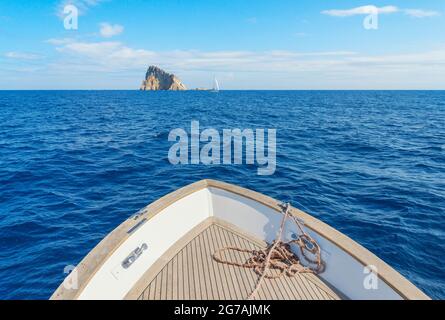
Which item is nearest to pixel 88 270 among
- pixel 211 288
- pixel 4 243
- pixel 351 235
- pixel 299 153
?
pixel 211 288

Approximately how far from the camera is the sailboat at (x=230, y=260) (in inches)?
191

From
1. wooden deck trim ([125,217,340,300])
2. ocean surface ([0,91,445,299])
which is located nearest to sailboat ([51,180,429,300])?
wooden deck trim ([125,217,340,300])

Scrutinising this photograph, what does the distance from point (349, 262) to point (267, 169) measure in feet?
43.4

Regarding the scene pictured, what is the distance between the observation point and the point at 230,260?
6.18 meters

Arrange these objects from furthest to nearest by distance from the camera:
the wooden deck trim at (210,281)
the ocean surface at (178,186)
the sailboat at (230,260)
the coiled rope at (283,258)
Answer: the ocean surface at (178,186) → the coiled rope at (283,258) → the wooden deck trim at (210,281) → the sailboat at (230,260)

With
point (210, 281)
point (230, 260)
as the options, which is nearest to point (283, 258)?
point (230, 260)

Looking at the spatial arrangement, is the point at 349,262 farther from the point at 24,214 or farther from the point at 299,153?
the point at 299,153

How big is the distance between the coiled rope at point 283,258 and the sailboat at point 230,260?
0.07 ft

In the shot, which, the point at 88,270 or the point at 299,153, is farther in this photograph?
the point at 299,153

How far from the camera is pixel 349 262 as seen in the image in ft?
17.3

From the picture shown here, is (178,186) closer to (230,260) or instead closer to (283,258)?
(230,260)

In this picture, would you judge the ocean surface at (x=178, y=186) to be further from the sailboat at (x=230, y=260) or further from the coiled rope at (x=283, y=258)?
the coiled rope at (x=283, y=258)

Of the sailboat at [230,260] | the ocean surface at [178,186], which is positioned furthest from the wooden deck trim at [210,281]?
the ocean surface at [178,186]
